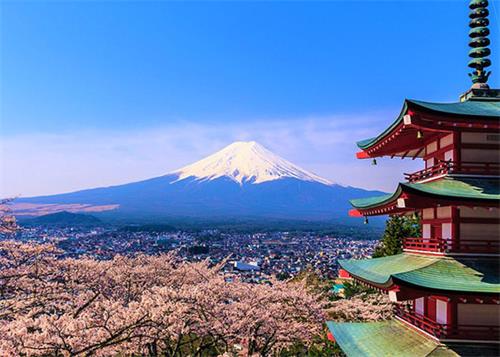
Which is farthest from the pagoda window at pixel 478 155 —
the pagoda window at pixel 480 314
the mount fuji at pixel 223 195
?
the mount fuji at pixel 223 195

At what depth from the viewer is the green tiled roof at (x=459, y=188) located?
6.50 m

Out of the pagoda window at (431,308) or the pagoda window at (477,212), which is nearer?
the pagoda window at (477,212)

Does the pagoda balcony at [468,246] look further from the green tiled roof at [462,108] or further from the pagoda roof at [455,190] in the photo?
the green tiled roof at [462,108]

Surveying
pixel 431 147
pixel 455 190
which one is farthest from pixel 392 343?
pixel 431 147

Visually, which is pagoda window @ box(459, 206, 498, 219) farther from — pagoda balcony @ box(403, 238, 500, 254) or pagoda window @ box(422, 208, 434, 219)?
pagoda window @ box(422, 208, 434, 219)

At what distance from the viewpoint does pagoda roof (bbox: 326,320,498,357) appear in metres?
6.61

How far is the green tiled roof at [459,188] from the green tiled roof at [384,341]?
2.13 meters

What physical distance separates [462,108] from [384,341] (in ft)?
12.7

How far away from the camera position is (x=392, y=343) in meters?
7.67

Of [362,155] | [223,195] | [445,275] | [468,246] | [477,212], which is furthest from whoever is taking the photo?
[223,195]

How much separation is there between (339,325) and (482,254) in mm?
3432

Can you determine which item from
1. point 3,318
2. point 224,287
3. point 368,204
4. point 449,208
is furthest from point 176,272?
point 449,208

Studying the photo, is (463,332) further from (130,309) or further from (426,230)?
(130,309)

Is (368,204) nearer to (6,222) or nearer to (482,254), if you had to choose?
(482,254)
